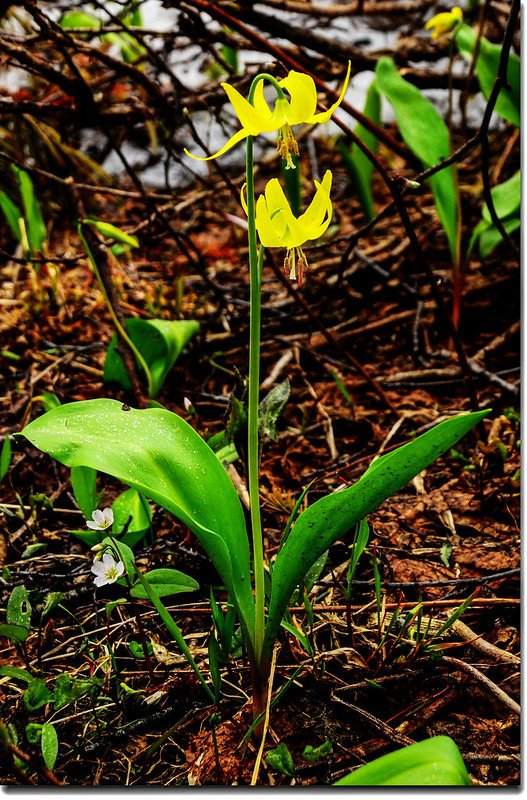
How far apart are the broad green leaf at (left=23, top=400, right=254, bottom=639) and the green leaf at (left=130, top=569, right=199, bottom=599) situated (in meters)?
0.20

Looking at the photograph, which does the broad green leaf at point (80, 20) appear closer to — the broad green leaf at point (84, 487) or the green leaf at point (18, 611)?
the broad green leaf at point (84, 487)

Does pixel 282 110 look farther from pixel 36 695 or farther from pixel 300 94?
pixel 36 695

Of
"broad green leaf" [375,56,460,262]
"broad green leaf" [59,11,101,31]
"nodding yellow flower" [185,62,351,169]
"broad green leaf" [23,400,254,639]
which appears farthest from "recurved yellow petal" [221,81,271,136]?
"broad green leaf" [59,11,101,31]

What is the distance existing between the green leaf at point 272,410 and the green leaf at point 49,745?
0.86 metres

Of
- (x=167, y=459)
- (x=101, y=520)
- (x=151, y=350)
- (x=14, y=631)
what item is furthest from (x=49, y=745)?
(x=151, y=350)

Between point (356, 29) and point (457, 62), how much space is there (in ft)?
2.12

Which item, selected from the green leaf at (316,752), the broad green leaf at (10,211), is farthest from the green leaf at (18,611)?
the broad green leaf at (10,211)

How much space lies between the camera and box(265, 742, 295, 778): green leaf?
3.72ft

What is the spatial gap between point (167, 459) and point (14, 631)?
48cm

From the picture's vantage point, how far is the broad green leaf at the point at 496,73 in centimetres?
260

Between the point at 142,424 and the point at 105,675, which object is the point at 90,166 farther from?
the point at 105,675

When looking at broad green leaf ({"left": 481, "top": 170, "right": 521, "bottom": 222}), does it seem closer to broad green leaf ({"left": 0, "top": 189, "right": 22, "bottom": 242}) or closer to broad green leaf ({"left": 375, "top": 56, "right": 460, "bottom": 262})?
broad green leaf ({"left": 375, "top": 56, "right": 460, "bottom": 262})

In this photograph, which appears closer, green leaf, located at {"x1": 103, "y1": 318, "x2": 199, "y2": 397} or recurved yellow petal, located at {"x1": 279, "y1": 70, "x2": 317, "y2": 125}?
recurved yellow petal, located at {"x1": 279, "y1": 70, "x2": 317, "y2": 125}

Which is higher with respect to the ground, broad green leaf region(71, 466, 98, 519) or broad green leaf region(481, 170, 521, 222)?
broad green leaf region(481, 170, 521, 222)
